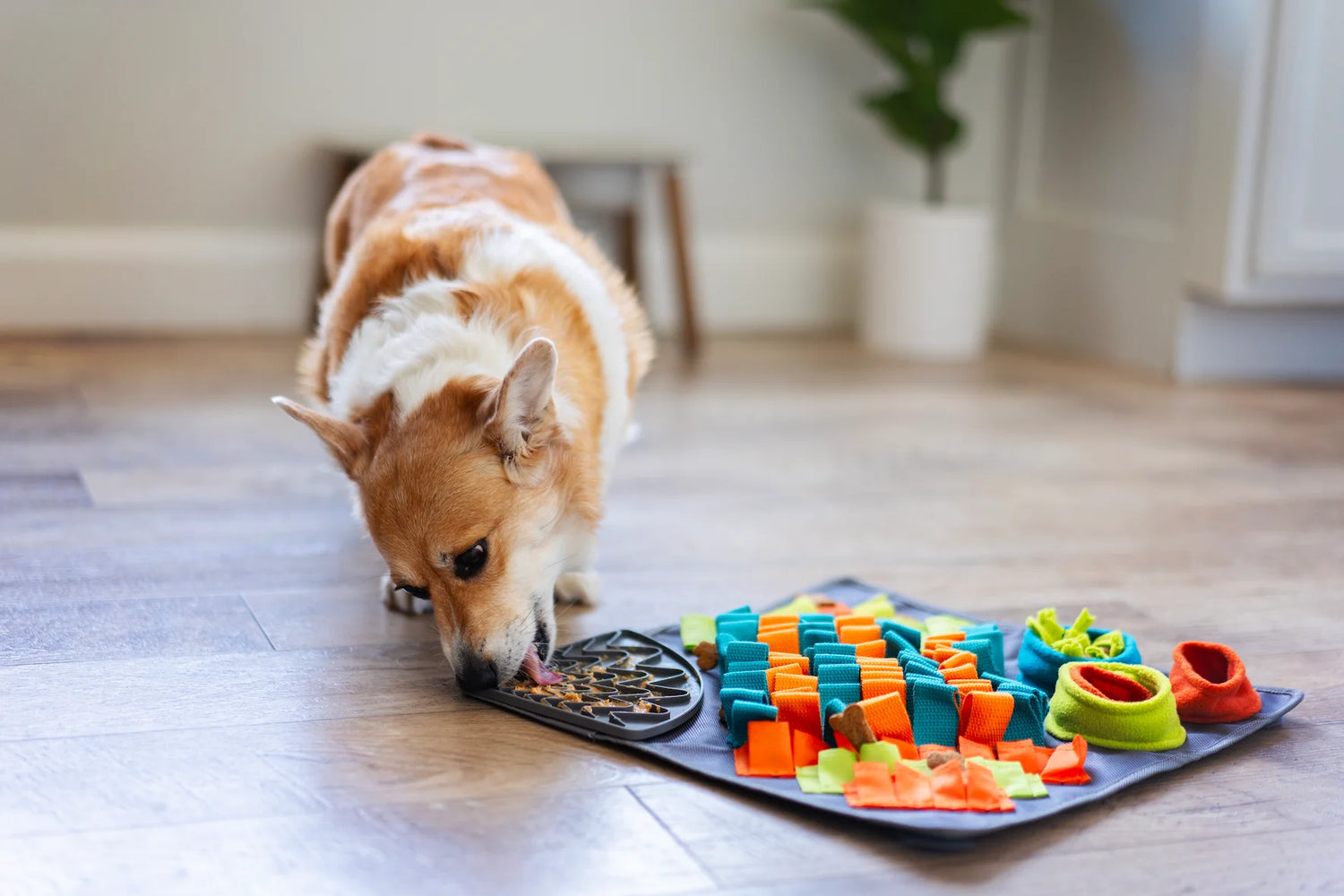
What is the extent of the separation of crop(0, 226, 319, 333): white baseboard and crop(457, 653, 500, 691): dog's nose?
253 cm

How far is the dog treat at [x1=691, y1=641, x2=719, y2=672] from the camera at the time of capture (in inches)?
68.3

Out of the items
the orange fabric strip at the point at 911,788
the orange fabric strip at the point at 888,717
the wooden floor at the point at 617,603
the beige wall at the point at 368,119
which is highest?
the beige wall at the point at 368,119

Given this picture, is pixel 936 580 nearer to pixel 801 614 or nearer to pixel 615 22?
pixel 801 614

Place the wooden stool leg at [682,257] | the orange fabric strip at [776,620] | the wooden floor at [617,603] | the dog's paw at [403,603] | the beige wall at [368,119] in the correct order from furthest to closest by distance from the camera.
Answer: the wooden stool leg at [682,257]
the beige wall at [368,119]
the dog's paw at [403,603]
the orange fabric strip at [776,620]
the wooden floor at [617,603]

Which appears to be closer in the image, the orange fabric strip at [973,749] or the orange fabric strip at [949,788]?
the orange fabric strip at [949,788]

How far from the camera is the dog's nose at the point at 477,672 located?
1.60 meters

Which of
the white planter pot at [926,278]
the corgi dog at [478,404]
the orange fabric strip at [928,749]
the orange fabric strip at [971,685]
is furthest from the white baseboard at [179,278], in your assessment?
the orange fabric strip at [928,749]

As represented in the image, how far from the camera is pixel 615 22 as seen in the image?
4.09m

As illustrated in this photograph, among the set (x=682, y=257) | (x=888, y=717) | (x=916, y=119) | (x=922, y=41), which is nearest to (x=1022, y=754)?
(x=888, y=717)

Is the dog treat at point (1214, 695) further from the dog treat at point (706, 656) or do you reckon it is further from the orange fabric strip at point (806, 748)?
the dog treat at point (706, 656)

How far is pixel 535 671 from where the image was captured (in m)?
1.67

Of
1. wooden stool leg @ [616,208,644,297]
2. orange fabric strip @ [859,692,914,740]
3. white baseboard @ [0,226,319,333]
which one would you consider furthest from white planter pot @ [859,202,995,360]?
orange fabric strip @ [859,692,914,740]

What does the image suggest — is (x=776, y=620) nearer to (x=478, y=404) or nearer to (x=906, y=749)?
(x=906, y=749)

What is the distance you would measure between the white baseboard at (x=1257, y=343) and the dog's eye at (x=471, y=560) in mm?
2720
